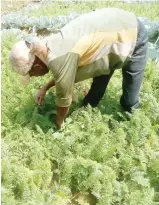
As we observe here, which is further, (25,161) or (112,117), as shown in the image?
(112,117)

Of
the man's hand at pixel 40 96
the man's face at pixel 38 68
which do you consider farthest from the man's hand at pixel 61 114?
the man's face at pixel 38 68

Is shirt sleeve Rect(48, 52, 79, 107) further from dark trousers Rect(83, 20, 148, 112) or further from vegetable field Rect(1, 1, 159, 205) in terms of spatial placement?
dark trousers Rect(83, 20, 148, 112)

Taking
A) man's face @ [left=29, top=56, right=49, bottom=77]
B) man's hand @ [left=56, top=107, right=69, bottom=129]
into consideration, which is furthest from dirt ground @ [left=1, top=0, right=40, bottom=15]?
man's face @ [left=29, top=56, right=49, bottom=77]

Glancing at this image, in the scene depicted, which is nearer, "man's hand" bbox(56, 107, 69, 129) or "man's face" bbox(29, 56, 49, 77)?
"man's face" bbox(29, 56, 49, 77)

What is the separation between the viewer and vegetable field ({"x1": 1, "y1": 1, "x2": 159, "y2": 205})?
158 inches

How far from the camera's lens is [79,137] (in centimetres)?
463

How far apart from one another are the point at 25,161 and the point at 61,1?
7.97m

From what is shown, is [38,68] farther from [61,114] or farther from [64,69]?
[61,114]

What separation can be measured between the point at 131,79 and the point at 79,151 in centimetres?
102

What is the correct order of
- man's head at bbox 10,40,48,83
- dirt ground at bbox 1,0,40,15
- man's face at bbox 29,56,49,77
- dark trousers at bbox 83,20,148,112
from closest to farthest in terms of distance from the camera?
man's head at bbox 10,40,48,83, man's face at bbox 29,56,49,77, dark trousers at bbox 83,20,148,112, dirt ground at bbox 1,0,40,15

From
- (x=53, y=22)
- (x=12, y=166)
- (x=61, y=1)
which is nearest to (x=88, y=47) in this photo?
(x=12, y=166)

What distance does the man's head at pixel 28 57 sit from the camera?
3949 mm

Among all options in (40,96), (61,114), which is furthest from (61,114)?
(40,96)

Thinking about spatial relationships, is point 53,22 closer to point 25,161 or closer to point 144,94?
point 144,94
